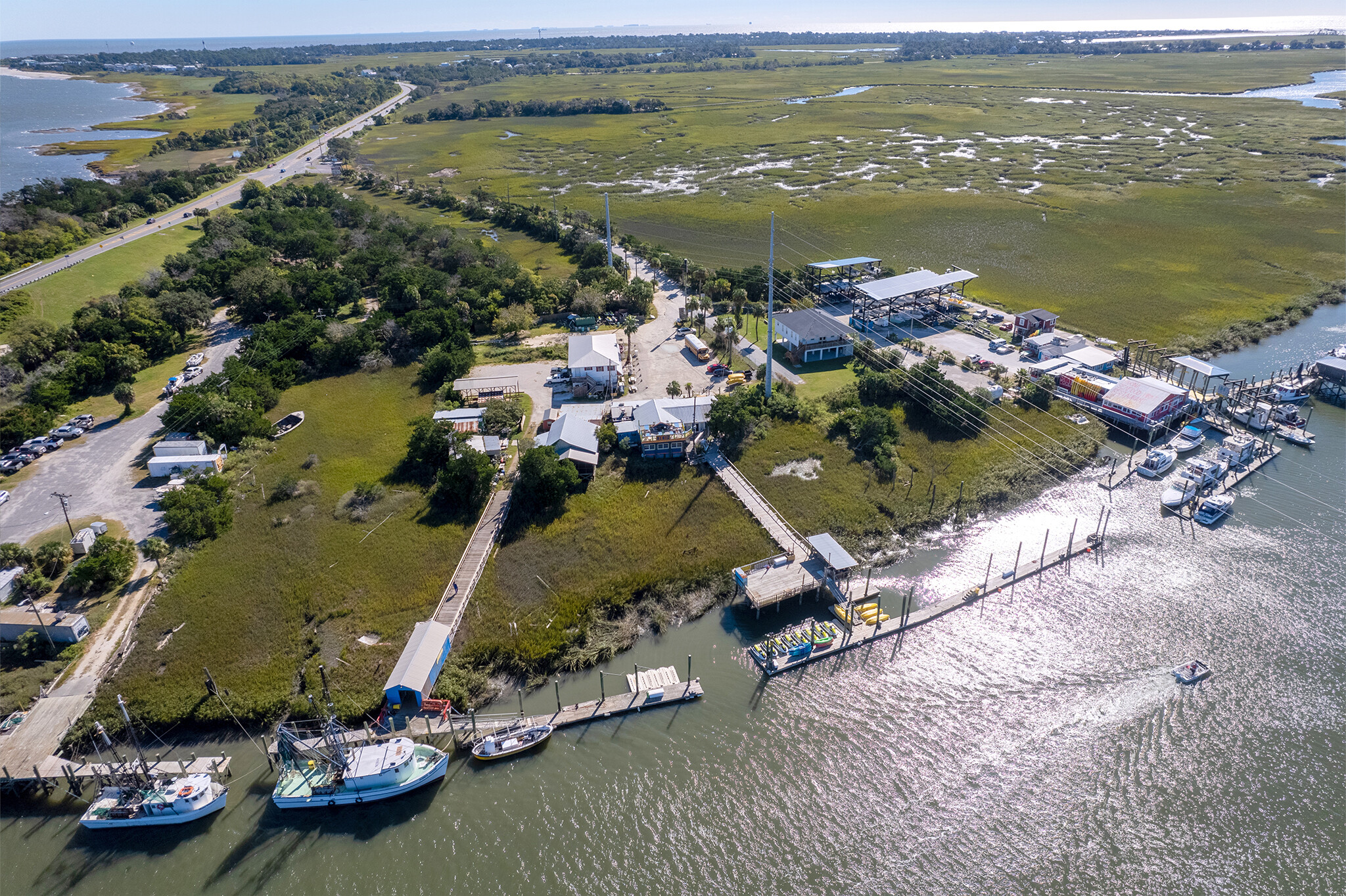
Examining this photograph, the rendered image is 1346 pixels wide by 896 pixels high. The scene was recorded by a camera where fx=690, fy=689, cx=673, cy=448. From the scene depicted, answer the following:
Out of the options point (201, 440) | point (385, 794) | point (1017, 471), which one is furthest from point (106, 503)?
point (1017, 471)

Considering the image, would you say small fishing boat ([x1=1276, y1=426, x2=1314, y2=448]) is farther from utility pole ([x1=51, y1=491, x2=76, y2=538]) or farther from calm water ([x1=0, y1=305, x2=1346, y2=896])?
utility pole ([x1=51, y1=491, x2=76, y2=538])

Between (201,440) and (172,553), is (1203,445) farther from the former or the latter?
(201,440)

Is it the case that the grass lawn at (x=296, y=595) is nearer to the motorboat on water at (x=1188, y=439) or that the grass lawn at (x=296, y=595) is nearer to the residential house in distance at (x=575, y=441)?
the residential house in distance at (x=575, y=441)

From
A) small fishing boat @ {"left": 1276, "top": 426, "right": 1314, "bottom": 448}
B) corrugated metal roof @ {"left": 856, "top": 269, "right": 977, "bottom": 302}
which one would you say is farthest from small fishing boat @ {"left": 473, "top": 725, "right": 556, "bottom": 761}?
small fishing boat @ {"left": 1276, "top": 426, "right": 1314, "bottom": 448}

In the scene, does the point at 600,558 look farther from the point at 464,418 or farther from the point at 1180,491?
the point at 1180,491

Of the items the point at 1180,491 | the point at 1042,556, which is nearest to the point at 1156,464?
the point at 1180,491

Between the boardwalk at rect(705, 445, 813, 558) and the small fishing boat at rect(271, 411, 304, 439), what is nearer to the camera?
the boardwalk at rect(705, 445, 813, 558)
